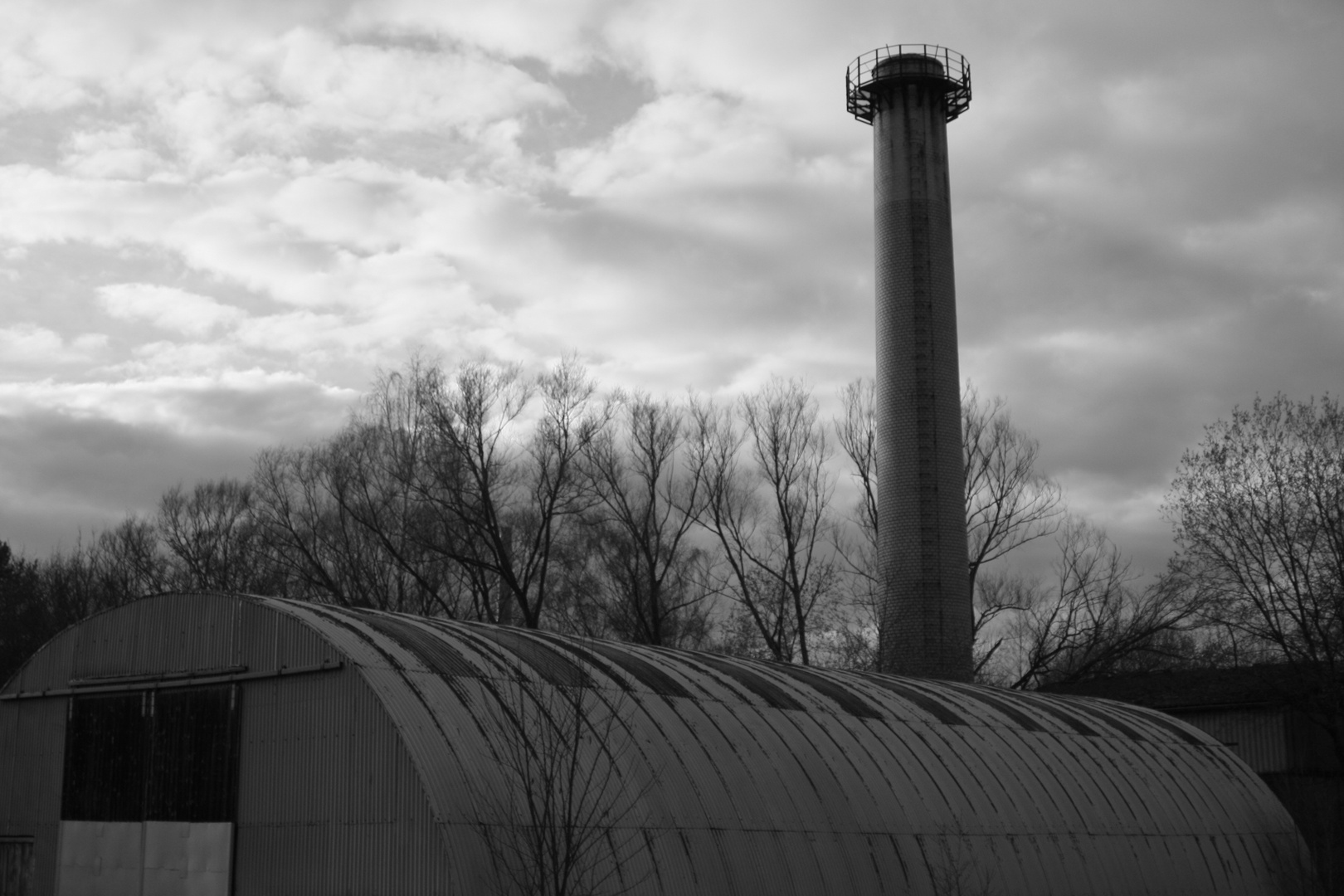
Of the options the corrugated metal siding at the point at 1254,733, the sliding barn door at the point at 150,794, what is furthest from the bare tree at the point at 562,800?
the corrugated metal siding at the point at 1254,733

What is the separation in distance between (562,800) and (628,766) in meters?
1.80

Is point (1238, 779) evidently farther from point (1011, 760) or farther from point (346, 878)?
point (346, 878)

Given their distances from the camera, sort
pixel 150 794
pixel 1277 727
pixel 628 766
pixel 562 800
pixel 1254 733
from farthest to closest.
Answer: pixel 1254 733 → pixel 1277 727 → pixel 150 794 → pixel 628 766 → pixel 562 800

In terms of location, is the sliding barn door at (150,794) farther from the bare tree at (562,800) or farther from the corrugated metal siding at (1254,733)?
the corrugated metal siding at (1254,733)

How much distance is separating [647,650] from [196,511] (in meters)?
56.2

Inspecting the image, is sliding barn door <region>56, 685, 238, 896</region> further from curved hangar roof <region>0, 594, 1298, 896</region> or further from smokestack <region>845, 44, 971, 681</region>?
smokestack <region>845, 44, 971, 681</region>

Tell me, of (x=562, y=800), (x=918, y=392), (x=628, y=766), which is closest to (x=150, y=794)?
(x=562, y=800)

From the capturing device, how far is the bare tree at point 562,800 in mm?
17703

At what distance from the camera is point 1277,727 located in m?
42.2

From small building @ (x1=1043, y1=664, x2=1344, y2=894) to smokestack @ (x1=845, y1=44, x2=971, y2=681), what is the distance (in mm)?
7607

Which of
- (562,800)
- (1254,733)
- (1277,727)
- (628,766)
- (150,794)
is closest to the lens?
(562,800)

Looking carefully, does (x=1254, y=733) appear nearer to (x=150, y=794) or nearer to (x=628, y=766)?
(x=628, y=766)

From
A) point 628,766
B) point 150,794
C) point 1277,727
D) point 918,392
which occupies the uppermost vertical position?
point 918,392

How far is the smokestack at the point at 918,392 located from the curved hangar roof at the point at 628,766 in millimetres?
15532
